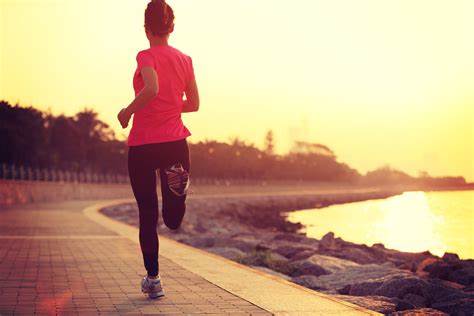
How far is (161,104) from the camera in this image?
17.6ft

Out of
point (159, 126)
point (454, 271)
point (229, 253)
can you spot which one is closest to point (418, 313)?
point (159, 126)

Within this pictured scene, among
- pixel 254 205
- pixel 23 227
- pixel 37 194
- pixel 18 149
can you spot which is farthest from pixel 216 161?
pixel 23 227

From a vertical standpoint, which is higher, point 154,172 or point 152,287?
point 154,172

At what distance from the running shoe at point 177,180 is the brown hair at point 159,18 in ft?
3.60

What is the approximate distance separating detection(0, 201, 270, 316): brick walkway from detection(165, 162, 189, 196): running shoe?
3.02ft

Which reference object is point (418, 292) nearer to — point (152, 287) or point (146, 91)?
point (152, 287)

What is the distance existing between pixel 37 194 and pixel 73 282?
113 ft

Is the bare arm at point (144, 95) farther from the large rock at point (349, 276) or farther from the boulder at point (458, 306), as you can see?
the large rock at point (349, 276)

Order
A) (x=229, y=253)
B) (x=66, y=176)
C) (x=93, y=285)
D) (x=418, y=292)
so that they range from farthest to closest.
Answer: (x=66, y=176)
(x=229, y=253)
(x=418, y=292)
(x=93, y=285)

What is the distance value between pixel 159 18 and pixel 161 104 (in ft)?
2.20

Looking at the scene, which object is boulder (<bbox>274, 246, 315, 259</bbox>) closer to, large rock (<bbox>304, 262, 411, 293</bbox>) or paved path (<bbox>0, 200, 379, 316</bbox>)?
large rock (<bbox>304, 262, 411, 293</bbox>)

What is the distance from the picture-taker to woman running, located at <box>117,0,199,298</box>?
5.28 metres

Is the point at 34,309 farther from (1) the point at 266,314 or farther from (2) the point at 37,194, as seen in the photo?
(2) the point at 37,194

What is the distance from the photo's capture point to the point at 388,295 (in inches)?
330
